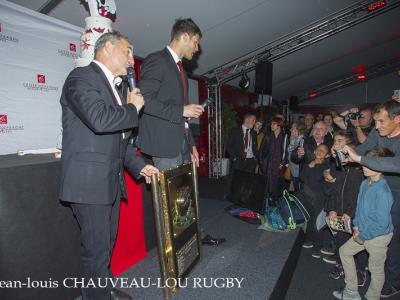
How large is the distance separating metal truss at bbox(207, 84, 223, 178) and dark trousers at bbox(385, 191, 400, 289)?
5539mm

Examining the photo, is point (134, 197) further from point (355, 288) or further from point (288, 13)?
point (288, 13)

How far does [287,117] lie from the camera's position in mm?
13961

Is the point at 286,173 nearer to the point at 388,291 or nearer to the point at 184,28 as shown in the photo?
the point at 388,291

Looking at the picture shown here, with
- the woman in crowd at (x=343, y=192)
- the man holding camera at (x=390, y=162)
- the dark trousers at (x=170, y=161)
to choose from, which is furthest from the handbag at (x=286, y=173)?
the dark trousers at (x=170, y=161)

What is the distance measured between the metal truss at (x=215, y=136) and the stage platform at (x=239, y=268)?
168 inches

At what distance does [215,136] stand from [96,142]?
21.6 ft

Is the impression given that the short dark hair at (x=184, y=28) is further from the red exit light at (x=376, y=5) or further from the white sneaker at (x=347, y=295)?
the red exit light at (x=376, y=5)

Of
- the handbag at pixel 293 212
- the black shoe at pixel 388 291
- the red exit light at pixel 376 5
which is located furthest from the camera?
the red exit light at pixel 376 5

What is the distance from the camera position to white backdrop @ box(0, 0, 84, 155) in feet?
9.21

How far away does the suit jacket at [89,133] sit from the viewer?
147 cm

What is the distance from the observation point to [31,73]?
3.05m

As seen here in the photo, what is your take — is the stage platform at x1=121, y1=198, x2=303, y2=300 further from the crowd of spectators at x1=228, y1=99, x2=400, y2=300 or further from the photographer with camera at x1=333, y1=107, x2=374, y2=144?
the photographer with camera at x1=333, y1=107, x2=374, y2=144

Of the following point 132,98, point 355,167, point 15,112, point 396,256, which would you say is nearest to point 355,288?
point 396,256

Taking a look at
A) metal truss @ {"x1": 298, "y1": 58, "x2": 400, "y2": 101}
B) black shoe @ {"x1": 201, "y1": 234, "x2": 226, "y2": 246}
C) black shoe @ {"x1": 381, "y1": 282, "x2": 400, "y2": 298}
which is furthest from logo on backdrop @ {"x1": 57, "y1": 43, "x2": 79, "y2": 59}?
metal truss @ {"x1": 298, "y1": 58, "x2": 400, "y2": 101}
